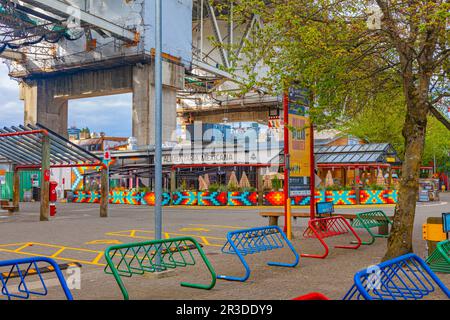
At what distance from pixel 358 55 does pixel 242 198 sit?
21.7 metres

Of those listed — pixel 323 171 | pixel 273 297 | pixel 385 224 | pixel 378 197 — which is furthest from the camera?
pixel 323 171

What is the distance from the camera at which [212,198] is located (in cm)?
3369

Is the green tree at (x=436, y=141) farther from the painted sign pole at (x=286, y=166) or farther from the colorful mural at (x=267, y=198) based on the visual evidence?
the painted sign pole at (x=286, y=166)

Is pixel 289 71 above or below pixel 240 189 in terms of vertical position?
above

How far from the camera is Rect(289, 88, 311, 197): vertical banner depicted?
15141mm

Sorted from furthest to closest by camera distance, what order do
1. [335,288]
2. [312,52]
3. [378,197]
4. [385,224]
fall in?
[378,197] < [385,224] < [312,52] < [335,288]

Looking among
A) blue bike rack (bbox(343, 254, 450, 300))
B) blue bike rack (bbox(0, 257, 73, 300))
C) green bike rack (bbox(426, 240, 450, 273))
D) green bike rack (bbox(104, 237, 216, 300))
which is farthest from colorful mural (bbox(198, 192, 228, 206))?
blue bike rack (bbox(343, 254, 450, 300))

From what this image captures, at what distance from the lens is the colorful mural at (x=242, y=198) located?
3286 centimetres

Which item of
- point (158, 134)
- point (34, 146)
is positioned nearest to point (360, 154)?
point (34, 146)

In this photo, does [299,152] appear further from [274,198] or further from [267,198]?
[267,198]
